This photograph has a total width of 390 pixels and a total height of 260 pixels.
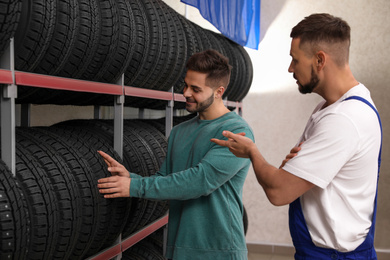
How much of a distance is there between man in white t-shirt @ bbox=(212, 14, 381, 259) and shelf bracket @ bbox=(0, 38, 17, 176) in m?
0.87

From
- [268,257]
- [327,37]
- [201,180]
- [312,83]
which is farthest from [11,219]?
[268,257]

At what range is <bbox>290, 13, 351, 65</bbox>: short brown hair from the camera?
6.08 feet

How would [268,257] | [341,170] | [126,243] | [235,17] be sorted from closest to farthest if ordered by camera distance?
[341,170] < [126,243] < [235,17] < [268,257]

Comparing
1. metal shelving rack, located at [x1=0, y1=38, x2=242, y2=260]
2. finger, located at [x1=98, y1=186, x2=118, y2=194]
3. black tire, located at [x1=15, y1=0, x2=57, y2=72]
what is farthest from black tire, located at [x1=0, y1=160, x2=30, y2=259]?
Result: finger, located at [x1=98, y1=186, x2=118, y2=194]

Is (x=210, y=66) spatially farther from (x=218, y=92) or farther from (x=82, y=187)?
(x=82, y=187)

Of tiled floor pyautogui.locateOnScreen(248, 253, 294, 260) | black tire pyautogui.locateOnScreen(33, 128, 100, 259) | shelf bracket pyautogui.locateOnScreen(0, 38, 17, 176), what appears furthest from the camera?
tiled floor pyautogui.locateOnScreen(248, 253, 294, 260)

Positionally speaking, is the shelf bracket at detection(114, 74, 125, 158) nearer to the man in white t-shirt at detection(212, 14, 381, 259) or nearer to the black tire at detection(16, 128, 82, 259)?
the black tire at detection(16, 128, 82, 259)

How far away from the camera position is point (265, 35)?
653 cm

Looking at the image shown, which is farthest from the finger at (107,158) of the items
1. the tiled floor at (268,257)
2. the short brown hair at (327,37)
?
the tiled floor at (268,257)

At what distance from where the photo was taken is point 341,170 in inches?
71.4

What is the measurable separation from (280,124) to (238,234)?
14.0 feet

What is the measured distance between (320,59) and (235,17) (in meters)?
3.27

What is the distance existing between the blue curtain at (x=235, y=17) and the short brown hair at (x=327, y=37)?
88.0 inches

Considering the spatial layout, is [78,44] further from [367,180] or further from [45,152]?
[367,180]
